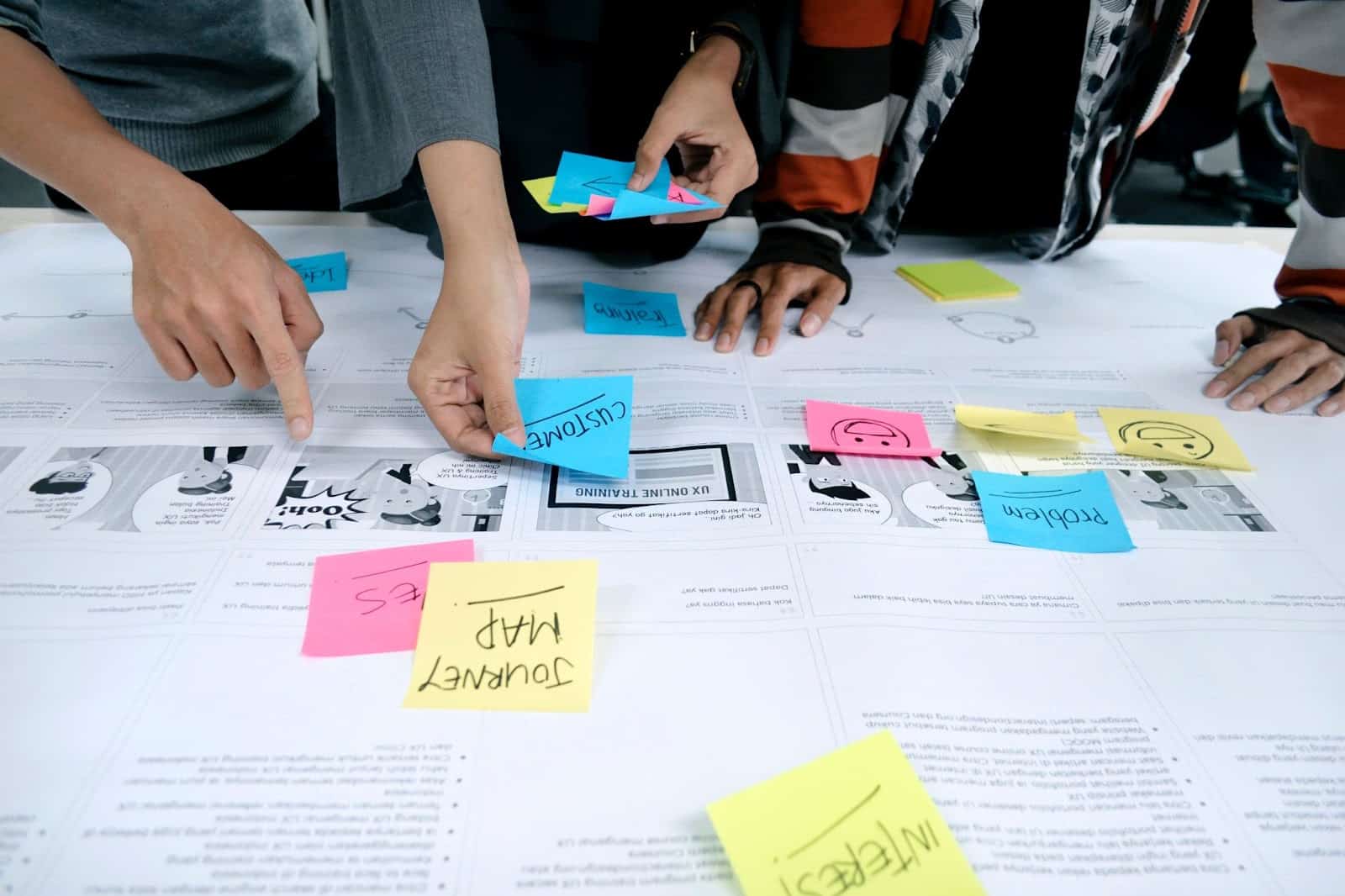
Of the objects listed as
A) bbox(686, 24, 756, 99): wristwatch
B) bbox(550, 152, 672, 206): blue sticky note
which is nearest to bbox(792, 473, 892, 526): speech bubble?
bbox(550, 152, 672, 206): blue sticky note

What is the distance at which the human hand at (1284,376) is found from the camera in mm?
676

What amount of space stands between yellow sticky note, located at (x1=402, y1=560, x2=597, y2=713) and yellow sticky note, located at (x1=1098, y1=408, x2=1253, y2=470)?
41cm

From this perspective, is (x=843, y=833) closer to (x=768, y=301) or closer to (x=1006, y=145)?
(x=768, y=301)

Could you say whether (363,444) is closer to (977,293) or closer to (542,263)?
(542,263)

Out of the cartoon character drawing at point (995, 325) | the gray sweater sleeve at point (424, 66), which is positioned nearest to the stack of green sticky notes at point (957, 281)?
the cartoon character drawing at point (995, 325)

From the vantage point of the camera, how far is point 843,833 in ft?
1.17

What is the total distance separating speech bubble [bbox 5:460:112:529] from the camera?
0.51m

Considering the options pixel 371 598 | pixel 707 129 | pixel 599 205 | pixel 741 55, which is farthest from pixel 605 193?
pixel 371 598

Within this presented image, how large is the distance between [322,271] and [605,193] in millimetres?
329

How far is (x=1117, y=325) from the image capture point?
0.80 m

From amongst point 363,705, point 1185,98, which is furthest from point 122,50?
point 1185,98

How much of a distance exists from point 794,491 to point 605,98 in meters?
0.48

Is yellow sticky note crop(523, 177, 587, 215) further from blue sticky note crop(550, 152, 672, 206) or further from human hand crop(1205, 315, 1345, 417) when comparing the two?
human hand crop(1205, 315, 1345, 417)

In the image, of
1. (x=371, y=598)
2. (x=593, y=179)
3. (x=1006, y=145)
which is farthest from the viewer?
(x=1006, y=145)
